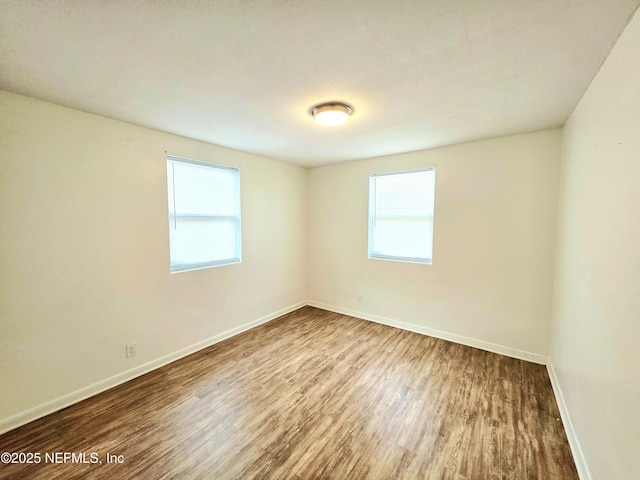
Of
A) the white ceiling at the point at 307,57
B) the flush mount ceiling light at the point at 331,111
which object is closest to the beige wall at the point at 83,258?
the white ceiling at the point at 307,57

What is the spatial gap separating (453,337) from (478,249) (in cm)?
113

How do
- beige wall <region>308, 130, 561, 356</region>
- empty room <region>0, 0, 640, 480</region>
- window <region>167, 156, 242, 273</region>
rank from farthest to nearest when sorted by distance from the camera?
window <region>167, 156, 242, 273</region>
beige wall <region>308, 130, 561, 356</region>
empty room <region>0, 0, 640, 480</region>

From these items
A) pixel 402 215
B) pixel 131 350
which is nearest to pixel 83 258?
pixel 131 350

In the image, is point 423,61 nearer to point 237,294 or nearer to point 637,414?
point 637,414

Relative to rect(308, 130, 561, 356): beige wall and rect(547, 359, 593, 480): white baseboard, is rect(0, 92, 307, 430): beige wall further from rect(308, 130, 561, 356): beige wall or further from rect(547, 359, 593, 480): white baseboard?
rect(547, 359, 593, 480): white baseboard

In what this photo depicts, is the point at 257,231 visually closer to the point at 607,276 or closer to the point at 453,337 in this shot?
the point at 453,337

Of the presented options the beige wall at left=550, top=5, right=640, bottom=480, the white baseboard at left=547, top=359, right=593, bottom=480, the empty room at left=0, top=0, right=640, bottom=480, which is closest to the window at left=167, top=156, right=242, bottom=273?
the empty room at left=0, top=0, right=640, bottom=480

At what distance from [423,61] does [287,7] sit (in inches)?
32.4

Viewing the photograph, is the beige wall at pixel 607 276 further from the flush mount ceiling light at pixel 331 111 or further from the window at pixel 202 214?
the window at pixel 202 214

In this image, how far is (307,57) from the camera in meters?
1.43

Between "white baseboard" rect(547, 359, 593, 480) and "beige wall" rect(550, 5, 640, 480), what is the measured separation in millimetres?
22

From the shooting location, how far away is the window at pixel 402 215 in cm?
336

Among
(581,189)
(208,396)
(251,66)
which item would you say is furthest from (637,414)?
(208,396)

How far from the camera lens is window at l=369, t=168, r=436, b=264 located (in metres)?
3.36
